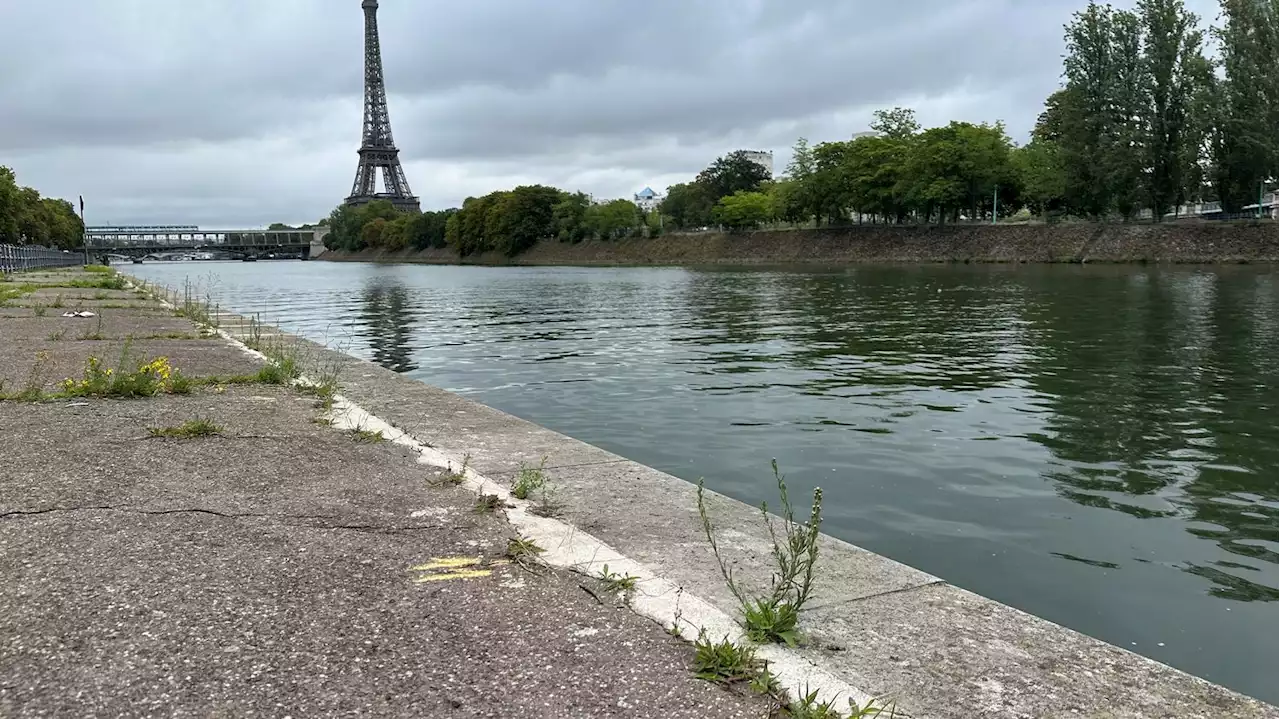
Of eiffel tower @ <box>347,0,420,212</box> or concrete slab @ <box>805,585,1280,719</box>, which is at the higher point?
eiffel tower @ <box>347,0,420,212</box>

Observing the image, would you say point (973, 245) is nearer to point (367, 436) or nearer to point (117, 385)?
point (117, 385)

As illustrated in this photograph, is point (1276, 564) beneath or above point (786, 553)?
beneath

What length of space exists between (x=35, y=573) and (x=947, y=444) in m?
8.66

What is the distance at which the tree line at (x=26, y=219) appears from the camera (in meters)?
65.5

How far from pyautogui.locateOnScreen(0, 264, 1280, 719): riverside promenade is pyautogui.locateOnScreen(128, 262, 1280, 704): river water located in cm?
176

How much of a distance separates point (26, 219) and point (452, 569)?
90.1 metres

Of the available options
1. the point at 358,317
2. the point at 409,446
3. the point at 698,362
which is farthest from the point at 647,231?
the point at 409,446

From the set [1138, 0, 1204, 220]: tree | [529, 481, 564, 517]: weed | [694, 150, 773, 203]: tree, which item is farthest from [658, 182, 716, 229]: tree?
[529, 481, 564, 517]: weed

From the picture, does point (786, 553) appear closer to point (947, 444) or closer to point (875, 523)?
point (875, 523)

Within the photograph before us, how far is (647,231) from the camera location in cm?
12912

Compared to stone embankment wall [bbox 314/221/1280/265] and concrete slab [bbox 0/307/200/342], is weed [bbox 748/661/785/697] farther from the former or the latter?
stone embankment wall [bbox 314/221/1280/265]

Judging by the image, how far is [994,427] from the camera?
11.1 metres

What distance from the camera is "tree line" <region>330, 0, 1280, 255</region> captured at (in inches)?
2490

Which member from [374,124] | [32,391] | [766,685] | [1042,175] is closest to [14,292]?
[32,391]
